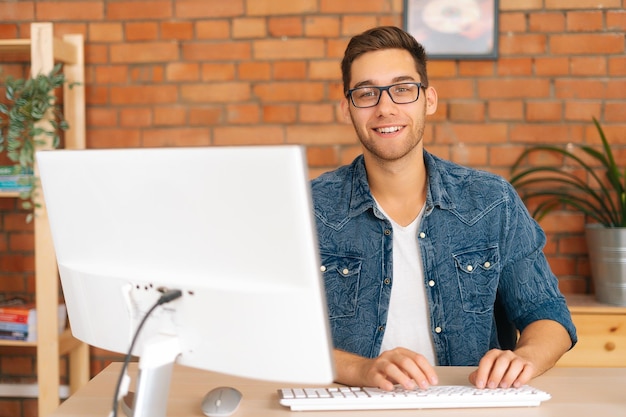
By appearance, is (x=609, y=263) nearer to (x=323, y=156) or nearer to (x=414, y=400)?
(x=323, y=156)

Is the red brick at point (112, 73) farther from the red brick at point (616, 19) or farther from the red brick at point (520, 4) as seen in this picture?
the red brick at point (616, 19)

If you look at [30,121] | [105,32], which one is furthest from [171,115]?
[30,121]

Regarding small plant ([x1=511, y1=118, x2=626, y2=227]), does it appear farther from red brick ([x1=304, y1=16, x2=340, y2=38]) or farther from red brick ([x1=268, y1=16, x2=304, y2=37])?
red brick ([x1=268, y1=16, x2=304, y2=37])

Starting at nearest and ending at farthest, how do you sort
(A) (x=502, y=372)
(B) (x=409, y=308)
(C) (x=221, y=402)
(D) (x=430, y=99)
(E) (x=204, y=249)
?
(E) (x=204, y=249) → (C) (x=221, y=402) → (A) (x=502, y=372) → (B) (x=409, y=308) → (D) (x=430, y=99)

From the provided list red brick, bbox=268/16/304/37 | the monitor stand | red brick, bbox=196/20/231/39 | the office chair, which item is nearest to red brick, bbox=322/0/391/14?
red brick, bbox=268/16/304/37

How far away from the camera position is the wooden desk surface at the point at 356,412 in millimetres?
1150

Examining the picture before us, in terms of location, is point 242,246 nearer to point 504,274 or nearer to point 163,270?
point 163,270

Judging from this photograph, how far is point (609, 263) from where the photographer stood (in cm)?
240

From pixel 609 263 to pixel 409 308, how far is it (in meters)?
1.04

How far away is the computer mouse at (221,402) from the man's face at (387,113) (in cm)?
87

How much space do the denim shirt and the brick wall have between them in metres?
1.00

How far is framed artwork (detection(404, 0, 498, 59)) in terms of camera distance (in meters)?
2.72

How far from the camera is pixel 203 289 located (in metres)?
0.93

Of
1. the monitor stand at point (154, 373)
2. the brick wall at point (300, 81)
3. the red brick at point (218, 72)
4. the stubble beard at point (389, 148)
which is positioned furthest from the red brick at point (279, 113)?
the monitor stand at point (154, 373)
